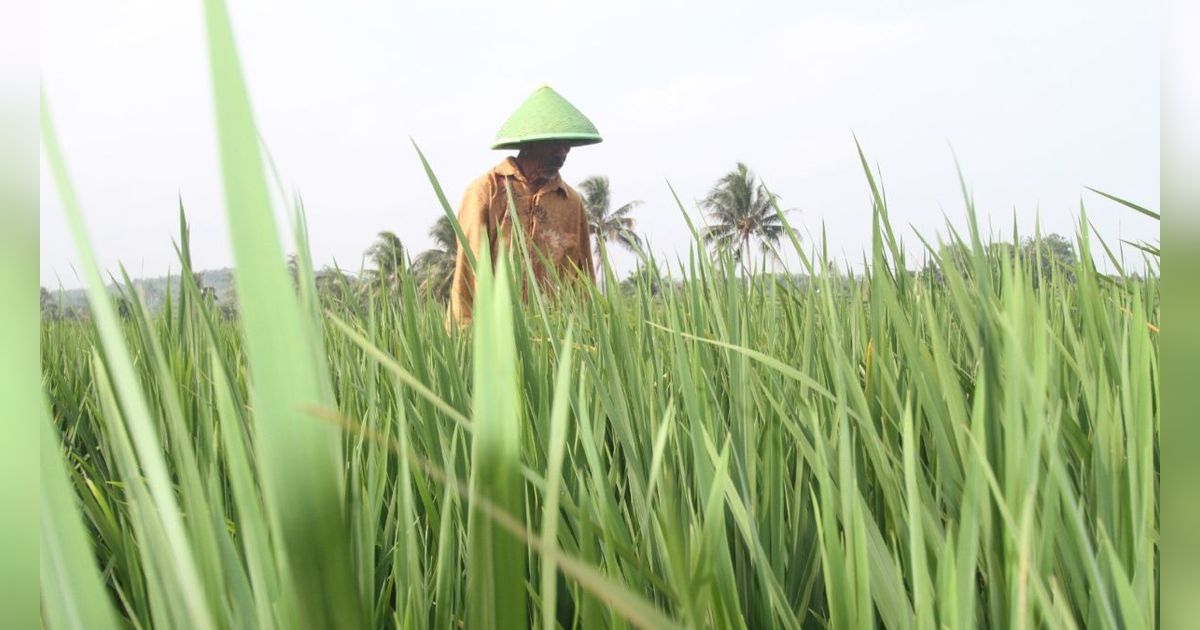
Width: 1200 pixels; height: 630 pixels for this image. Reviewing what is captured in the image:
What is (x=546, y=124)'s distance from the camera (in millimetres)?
4016

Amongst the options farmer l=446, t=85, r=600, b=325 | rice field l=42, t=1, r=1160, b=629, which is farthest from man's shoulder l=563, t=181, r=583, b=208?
rice field l=42, t=1, r=1160, b=629

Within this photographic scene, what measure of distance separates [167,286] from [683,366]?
502 mm

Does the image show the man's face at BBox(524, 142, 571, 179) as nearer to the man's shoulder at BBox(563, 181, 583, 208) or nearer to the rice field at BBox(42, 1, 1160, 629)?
the man's shoulder at BBox(563, 181, 583, 208)

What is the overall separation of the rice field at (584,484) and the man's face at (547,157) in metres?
3.11

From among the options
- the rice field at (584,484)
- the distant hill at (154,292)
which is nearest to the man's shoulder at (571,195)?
the distant hill at (154,292)

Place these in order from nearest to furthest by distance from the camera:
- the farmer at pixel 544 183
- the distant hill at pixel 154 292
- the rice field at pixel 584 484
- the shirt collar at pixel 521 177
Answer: the rice field at pixel 584 484
the distant hill at pixel 154 292
the farmer at pixel 544 183
the shirt collar at pixel 521 177

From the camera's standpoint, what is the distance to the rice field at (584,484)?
13 centimetres

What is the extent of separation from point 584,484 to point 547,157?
11.6ft

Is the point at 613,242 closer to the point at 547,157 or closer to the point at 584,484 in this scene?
the point at 584,484

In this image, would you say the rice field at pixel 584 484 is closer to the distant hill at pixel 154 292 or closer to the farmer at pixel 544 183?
the distant hill at pixel 154 292

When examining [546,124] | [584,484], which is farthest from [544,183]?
[584,484]

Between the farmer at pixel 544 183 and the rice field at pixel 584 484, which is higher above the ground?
the farmer at pixel 544 183
